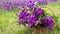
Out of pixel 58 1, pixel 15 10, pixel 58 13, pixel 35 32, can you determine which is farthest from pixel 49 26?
pixel 58 1

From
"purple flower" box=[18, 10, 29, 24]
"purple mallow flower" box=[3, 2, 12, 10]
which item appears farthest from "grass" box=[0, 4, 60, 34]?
"purple flower" box=[18, 10, 29, 24]

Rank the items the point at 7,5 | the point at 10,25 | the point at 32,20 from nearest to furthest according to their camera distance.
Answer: the point at 32,20 < the point at 10,25 < the point at 7,5

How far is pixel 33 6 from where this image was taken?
8.27 ft

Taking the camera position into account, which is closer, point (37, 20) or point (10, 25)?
point (37, 20)

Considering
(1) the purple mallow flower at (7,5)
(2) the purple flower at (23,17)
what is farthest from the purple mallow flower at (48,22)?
(1) the purple mallow flower at (7,5)

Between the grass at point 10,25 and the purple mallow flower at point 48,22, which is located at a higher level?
the purple mallow flower at point 48,22

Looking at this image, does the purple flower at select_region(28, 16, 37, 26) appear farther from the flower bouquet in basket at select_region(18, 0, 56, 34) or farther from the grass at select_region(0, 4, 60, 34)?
the grass at select_region(0, 4, 60, 34)

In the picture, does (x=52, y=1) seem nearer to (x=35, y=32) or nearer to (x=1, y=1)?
(x=1, y=1)

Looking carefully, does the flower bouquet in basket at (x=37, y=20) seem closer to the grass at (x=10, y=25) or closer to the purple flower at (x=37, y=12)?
the purple flower at (x=37, y=12)

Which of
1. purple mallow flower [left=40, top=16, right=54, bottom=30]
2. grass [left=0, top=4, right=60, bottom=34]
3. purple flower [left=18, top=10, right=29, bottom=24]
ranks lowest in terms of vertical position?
grass [left=0, top=4, right=60, bottom=34]

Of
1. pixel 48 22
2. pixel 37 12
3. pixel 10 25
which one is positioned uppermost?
pixel 37 12

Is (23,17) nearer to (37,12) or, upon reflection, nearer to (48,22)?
(37,12)

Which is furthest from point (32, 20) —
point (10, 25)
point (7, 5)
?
A: point (7, 5)

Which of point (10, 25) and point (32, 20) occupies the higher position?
point (32, 20)
